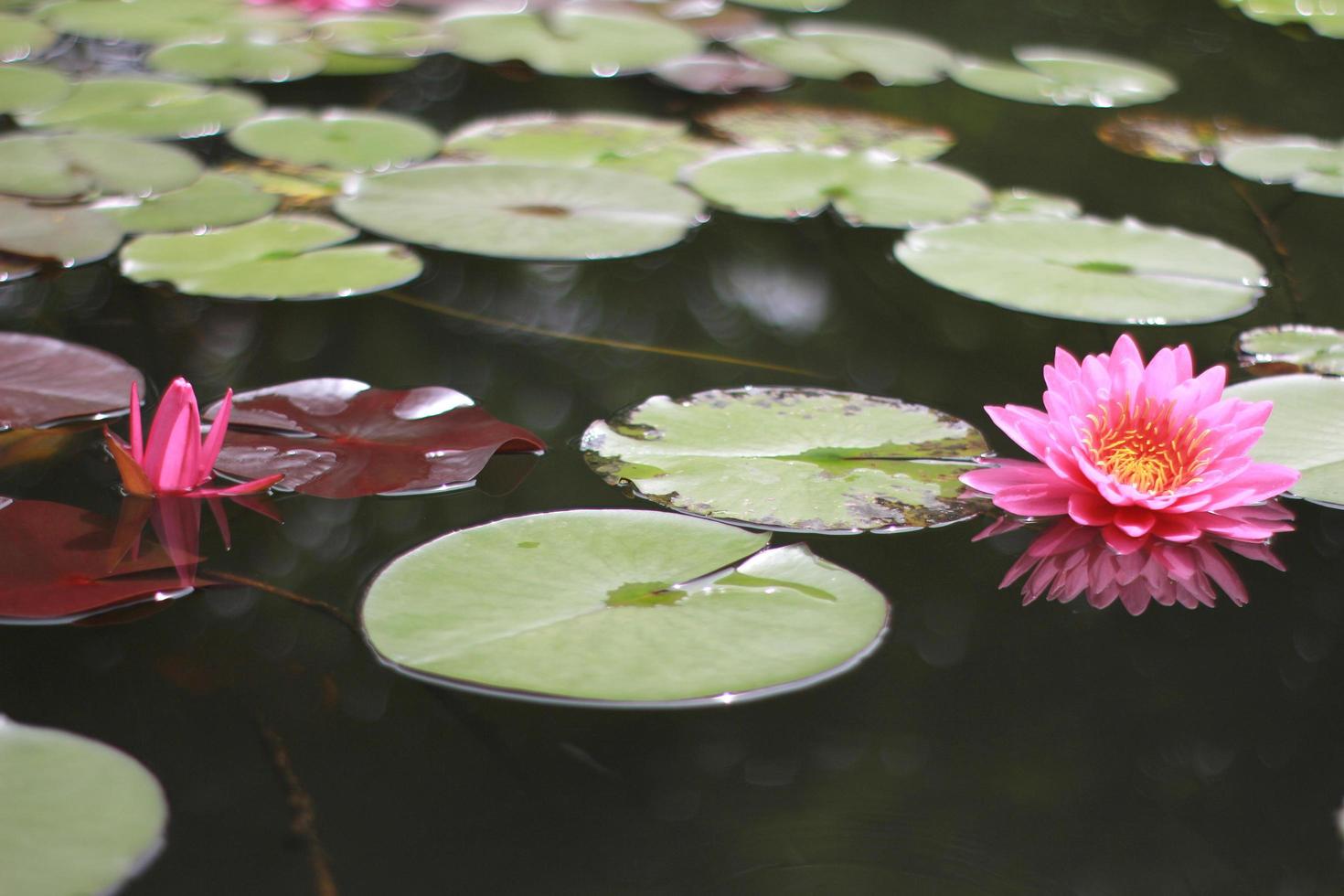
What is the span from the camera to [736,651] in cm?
97

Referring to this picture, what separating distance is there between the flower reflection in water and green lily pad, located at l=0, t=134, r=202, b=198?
4.79 ft

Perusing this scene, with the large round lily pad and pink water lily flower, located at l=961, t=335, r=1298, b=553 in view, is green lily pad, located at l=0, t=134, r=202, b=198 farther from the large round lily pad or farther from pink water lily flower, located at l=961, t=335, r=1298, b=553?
pink water lily flower, located at l=961, t=335, r=1298, b=553

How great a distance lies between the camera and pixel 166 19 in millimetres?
2916

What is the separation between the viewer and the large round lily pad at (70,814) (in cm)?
74

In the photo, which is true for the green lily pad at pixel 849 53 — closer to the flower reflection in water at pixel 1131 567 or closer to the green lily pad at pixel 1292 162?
the green lily pad at pixel 1292 162

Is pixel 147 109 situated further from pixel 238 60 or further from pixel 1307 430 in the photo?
pixel 1307 430

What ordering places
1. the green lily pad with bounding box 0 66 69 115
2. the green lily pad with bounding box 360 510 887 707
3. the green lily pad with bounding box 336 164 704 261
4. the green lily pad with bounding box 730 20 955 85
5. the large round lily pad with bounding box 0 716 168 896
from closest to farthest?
the large round lily pad with bounding box 0 716 168 896 → the green lily pad with bounding box 360 510 887 707 → the green lily pad with bounding box 336 164 704 261 → the green lily pad with bounding box 0 66 69 115 → the green lily pad with bounding box 730 20 955 85

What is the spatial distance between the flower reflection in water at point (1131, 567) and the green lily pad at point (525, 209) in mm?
835

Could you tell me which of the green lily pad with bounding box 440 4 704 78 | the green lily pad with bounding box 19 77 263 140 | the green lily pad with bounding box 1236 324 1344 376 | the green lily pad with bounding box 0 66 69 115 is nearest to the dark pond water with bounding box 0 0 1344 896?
the green lily pad with bounding box 1236 324 1344 376

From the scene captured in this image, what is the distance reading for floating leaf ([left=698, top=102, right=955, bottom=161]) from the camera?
2.37m

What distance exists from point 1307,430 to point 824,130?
137cm

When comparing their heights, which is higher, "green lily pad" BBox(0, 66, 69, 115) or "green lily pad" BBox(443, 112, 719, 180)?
"green lily pad" BBox(0, 66, 69, 115)

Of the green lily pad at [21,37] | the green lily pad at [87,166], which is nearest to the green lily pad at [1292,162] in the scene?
the green lily pad at [87,166]

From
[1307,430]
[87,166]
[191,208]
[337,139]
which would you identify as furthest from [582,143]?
[1307,430]
